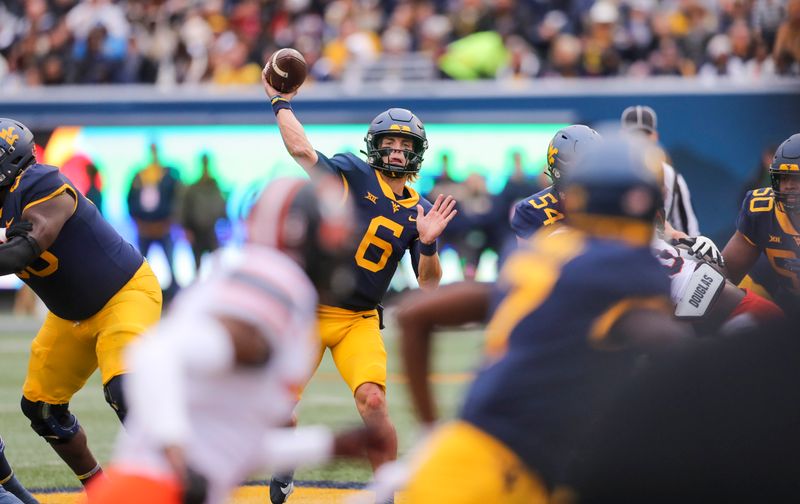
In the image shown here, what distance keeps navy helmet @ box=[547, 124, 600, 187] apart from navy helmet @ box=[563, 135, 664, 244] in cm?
287

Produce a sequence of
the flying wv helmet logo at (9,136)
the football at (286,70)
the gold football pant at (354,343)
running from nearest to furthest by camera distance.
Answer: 1. the flying wv helmet logo at (9,136)
2. the gold football pant at (354,343)
3. the football at (286,70)

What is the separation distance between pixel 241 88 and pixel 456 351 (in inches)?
204

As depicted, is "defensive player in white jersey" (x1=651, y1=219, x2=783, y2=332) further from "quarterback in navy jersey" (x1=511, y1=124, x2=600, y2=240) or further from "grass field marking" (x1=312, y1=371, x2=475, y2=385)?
"grass field marking" (x1=312, y1=371, x2=475, y2=385)

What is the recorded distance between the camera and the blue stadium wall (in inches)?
621

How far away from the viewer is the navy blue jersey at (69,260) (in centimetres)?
603

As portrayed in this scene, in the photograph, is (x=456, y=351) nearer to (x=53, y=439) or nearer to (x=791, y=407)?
(x=53, y=439)

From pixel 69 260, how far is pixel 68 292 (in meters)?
0.15

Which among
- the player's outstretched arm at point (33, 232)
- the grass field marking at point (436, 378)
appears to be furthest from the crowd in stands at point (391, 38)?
the player's outstretched arm at point (33, 232)

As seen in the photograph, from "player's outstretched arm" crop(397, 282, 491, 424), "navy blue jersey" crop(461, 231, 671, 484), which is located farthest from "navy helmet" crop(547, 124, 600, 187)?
"navy blue jersey" crop(461, 231, 671, 484)

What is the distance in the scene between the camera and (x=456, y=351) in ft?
45.3

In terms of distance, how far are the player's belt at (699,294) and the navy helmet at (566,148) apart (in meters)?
0.85

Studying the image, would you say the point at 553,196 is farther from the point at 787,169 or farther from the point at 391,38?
the point at 391,38

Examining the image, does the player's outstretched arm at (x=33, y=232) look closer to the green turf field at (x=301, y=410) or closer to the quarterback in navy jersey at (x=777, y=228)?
the green turf field at (x=301, y=410)

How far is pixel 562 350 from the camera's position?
350 cm
